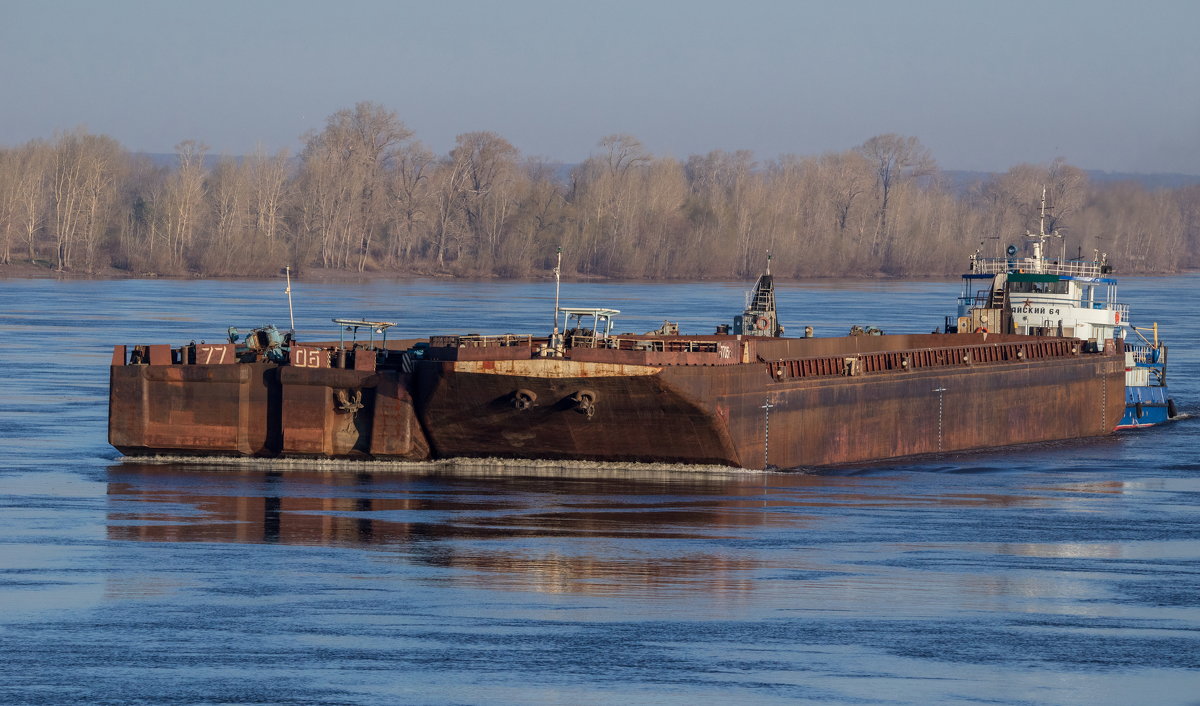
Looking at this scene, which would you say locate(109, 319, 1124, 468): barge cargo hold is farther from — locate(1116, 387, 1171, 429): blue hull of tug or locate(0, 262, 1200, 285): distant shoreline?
locate(0, 262, 1200, 285): distant shoreline

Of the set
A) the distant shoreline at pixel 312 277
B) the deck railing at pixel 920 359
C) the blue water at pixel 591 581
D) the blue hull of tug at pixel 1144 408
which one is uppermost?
the distant shoreline at pixel 312 277

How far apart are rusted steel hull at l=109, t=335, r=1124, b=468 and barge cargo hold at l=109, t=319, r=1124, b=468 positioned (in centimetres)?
3

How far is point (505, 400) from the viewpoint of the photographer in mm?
33438

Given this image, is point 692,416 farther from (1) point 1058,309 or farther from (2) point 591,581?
(1) point 1058,309

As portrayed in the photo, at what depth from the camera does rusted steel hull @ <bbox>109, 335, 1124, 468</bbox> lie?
33.2 meters

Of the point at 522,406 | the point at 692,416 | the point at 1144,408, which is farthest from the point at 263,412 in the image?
the point at 1144,408

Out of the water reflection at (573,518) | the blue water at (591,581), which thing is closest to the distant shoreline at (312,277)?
the blue water at (591,581)

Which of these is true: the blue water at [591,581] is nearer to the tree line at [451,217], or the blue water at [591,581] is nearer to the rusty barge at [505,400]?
the rusty barge at [505,400]

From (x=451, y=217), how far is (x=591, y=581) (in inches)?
4779

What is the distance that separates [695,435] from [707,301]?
244ft

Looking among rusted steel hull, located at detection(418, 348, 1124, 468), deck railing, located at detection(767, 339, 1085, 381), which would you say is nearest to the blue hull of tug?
deck railing, located at detection(767, 339, 1085, 381)

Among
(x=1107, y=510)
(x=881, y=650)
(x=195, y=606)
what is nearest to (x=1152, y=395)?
(x=1107, y=510)

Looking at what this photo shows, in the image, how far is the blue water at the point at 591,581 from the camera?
787 inches

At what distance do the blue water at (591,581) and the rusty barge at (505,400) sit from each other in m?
0.67
